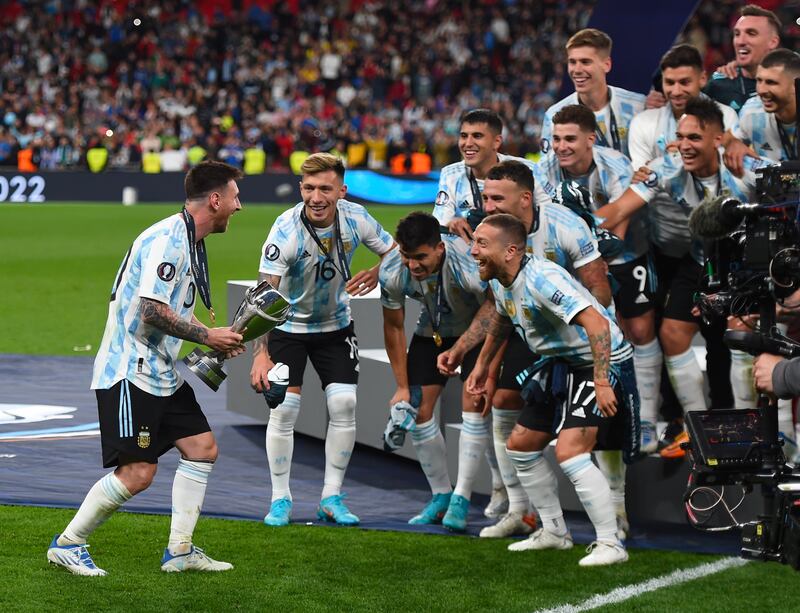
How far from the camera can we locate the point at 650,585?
5.71 metres

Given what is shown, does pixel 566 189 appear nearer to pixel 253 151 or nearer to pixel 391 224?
pixel 391 224

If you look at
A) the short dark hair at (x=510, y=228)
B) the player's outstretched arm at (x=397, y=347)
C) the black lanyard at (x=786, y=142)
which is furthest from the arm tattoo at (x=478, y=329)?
the black lanyard at (x=786, y=142)

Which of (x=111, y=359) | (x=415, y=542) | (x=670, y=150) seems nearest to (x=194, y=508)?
(x=111, y=359)

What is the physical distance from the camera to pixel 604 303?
639cm

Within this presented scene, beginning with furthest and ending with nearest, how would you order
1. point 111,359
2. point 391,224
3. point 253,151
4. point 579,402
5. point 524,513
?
point 253,151, point 391,224, point 524,513, point 579,402, point 111,359

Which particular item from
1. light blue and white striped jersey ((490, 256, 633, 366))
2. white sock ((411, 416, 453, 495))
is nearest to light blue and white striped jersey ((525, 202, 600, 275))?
light blue and white striped jersey ((490, 256, 633, 366))

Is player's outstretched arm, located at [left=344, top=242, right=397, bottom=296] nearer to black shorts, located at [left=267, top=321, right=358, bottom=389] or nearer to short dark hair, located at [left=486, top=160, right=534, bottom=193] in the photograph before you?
black shorts, located at [left=267, top=321, right=358, bottom=389]

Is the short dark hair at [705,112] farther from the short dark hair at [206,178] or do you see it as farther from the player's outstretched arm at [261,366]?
the short dark hair at [206,178]

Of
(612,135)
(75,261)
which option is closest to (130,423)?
(612,135)

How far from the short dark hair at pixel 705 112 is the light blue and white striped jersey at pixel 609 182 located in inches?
21.6

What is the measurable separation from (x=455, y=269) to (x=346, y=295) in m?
0.61

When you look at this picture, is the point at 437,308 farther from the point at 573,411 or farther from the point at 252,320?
the point at 252,320

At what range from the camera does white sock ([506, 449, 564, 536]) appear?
6266 mm

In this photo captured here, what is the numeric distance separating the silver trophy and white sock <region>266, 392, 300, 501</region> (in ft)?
3.89
